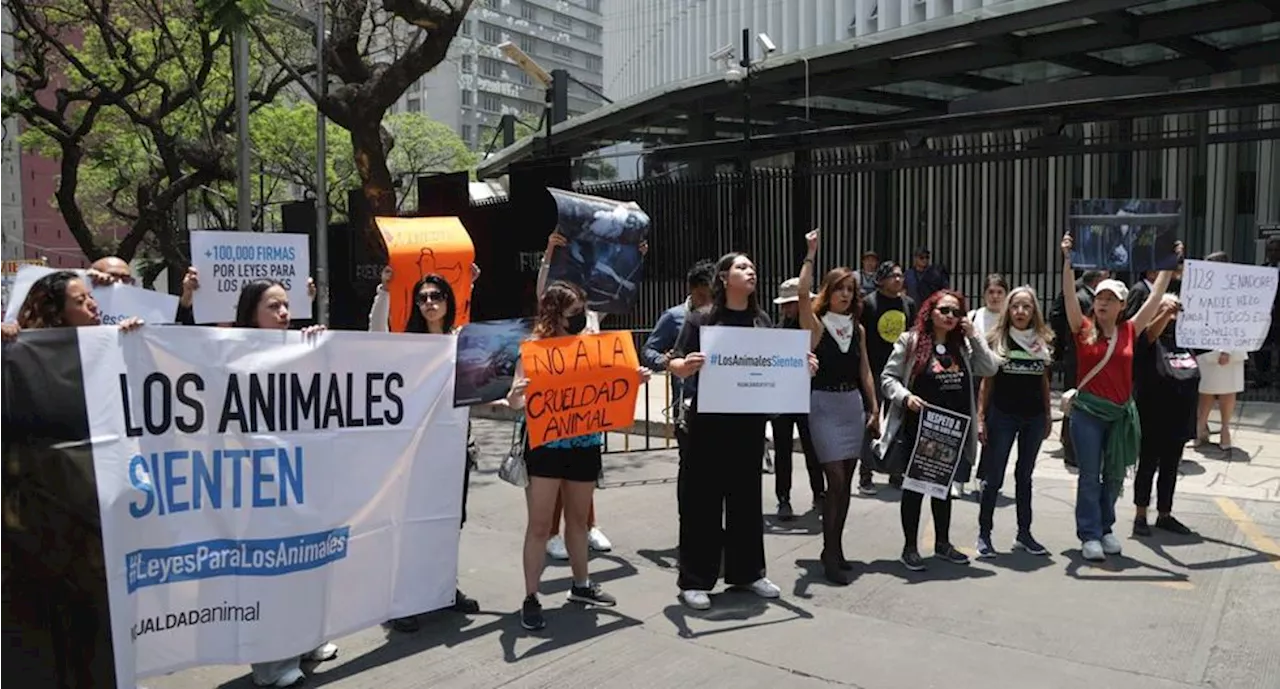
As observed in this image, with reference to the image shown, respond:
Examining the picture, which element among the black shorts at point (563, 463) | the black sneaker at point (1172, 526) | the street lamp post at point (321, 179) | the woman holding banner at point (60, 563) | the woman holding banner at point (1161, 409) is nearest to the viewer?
the woman holding banner at point (60, 563)

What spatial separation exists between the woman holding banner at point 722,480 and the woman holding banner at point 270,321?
2.01m

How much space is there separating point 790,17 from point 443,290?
2225 cm

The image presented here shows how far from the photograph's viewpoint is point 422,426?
15.8ft

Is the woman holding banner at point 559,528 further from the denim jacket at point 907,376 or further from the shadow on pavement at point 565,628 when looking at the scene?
the denim jacket at point 907,376

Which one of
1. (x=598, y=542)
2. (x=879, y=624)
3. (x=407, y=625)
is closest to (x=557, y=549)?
(x=598, y=542)

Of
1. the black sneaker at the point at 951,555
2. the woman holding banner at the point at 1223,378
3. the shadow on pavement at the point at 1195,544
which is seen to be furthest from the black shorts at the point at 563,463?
the woman holding banner at the point at 1223,378

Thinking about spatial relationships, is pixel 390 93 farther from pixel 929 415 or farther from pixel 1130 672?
pixel 1130 672

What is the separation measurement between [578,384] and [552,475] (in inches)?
19.4

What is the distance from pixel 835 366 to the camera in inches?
241

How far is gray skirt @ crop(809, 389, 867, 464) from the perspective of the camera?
19.5ft

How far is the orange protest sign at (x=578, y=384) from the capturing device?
503cm

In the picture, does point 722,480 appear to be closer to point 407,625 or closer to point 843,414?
point 843,414

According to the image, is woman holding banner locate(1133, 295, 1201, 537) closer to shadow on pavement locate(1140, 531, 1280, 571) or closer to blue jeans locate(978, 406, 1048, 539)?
shadow on pavement locate(1140, 531, 1280, 571)

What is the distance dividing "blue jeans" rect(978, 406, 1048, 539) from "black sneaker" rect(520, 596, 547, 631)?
2987mm
